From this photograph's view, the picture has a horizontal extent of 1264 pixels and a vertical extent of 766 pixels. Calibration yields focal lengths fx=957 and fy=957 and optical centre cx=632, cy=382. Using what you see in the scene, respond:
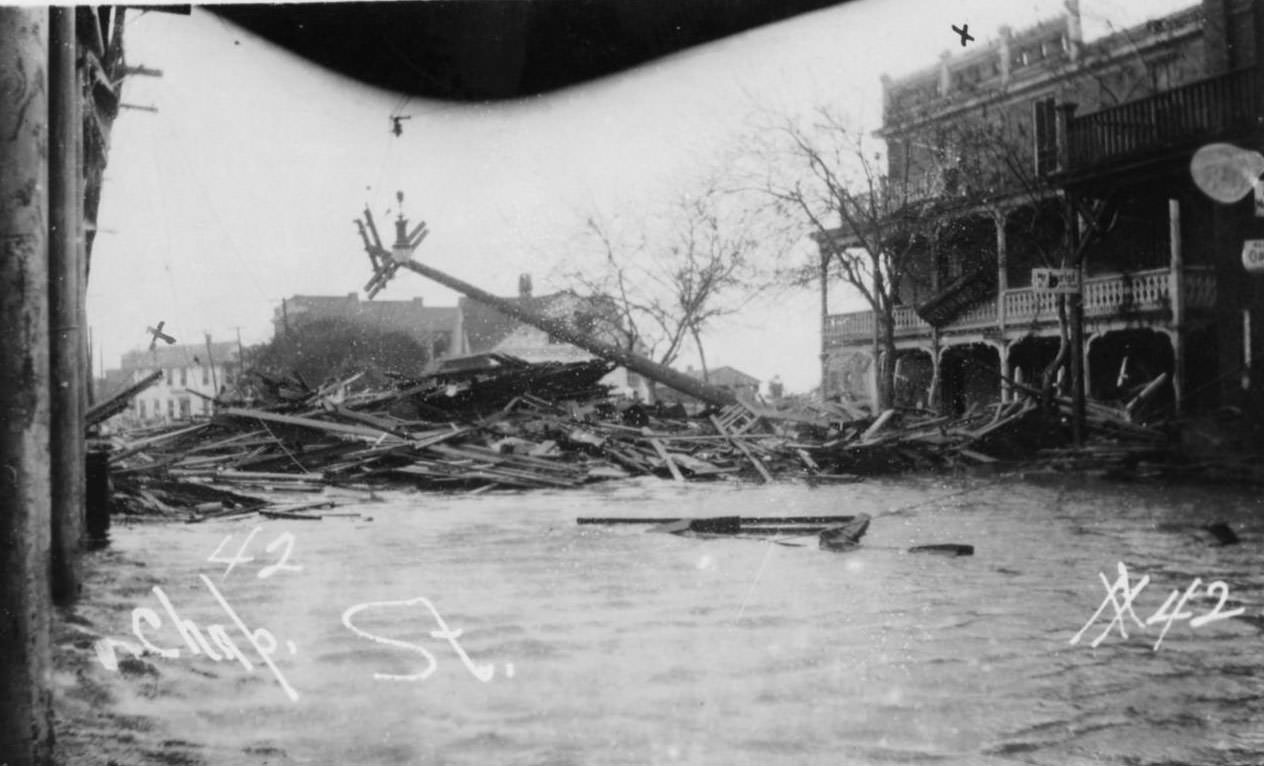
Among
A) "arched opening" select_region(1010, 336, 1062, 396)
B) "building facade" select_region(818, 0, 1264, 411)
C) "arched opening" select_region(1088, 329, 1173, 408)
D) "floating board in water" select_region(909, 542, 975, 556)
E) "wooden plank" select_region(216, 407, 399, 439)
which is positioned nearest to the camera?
"building facade" select_region(818, 0, 1264, 411)

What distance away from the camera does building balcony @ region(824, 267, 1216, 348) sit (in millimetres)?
5125

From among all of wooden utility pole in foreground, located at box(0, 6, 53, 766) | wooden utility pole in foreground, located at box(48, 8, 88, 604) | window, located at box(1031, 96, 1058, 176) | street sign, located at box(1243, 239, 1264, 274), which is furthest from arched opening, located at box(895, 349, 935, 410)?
wooden utility pole in foreground, located at box(0, 6, 53, 766)

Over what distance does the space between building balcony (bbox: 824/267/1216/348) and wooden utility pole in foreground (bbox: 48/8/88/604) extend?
4654mm

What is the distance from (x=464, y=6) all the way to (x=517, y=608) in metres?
2.53

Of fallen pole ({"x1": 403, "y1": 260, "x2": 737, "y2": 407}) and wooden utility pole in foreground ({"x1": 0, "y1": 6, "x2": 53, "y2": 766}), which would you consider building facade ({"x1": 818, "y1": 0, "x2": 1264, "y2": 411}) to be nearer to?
fallen pole ({"x1": 403, "y1": 260, "x2": 737, "y2": 407})

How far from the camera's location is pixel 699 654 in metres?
3.52

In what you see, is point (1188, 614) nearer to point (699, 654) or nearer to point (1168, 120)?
point (699, 654)

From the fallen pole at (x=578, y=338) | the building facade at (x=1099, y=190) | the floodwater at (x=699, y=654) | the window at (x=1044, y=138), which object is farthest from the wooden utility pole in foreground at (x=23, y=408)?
the window at (x=1044, y=138)

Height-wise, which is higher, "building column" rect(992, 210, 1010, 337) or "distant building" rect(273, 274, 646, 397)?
"building column" rect(992, 210, 1010, 337)

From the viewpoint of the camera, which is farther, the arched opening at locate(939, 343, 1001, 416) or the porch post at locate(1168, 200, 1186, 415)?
the arched opening at locate(939, 343, 1001, 416)

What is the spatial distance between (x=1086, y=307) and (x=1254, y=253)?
214 centimetres

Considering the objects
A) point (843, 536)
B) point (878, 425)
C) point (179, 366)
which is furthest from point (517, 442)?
point (179, 366)

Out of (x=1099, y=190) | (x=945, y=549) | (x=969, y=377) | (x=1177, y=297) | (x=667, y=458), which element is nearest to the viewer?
(x=1177, y=297)

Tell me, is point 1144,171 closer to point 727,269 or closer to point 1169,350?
point 1169,350
